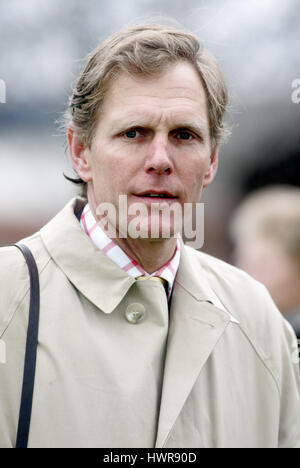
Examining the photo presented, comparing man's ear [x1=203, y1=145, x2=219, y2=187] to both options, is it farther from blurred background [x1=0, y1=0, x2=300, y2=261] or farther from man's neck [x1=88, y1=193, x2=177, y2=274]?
blurred background [x1=0, y1=0, x2=300, y2=261]

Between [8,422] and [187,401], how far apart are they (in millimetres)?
535

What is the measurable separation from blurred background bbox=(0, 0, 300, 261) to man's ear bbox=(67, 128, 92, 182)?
5.80 feet

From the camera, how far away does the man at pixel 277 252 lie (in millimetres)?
3363

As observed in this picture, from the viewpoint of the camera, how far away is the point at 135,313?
183 centimetres

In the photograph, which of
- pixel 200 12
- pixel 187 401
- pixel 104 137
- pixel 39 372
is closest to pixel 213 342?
pixel 187 401

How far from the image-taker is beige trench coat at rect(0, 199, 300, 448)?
166 cm

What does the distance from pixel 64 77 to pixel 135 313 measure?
264 cm

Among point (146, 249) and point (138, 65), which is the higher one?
point (138, 65)

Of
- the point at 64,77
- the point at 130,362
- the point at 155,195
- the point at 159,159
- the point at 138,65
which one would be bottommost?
the point at 130,362

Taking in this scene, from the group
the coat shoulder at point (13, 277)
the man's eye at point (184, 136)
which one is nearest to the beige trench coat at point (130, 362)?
the coat shoulder at point (13, 277)

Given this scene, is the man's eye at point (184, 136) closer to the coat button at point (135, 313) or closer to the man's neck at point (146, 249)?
the man's neck at point (146, 249)

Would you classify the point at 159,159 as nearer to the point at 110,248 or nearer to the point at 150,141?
the point at 150,141

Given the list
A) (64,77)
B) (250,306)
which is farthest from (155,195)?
(64,77)
